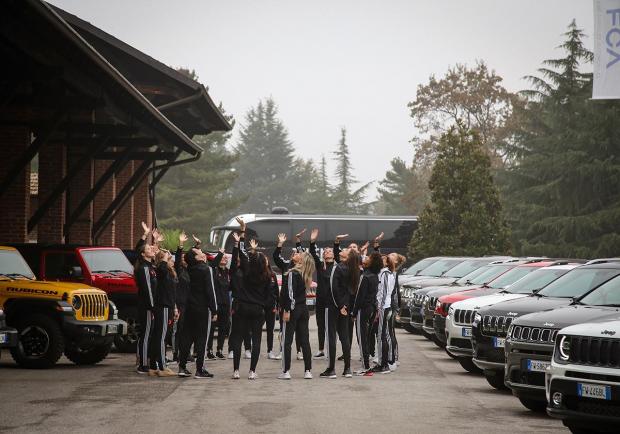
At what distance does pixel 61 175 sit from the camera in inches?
1208

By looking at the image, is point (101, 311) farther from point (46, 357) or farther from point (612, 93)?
point (612, 93)

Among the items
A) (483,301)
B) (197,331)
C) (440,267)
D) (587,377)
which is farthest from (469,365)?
(440,267)

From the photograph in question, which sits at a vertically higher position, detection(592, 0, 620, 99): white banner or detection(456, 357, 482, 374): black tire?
detection(592, 0, 620, 99): white banner

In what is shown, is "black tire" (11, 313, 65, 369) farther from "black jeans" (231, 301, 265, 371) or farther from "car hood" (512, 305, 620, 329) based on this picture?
"car hood" (512, 305, 620, 329)

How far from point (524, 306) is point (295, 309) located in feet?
11.8

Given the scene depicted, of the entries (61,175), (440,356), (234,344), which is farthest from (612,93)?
(61,175)

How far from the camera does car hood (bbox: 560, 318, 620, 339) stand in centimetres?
1043

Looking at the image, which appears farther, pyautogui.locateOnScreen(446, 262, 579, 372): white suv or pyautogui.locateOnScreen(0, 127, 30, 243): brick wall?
A: pyautogui.locateOnScreen(0, 127, 30, 243): brick wall

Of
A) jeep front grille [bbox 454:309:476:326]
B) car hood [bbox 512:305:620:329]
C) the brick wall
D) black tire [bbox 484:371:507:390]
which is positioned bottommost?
black tire [bbox 484:371:507:390]

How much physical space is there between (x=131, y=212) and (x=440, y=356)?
1841 centimetres

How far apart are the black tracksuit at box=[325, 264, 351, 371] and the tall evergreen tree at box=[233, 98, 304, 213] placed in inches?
4053

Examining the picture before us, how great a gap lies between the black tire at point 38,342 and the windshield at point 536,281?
261 inches

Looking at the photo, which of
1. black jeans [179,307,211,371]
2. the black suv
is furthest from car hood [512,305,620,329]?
black jeans [179,307,211,371]

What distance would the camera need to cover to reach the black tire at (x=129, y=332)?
68.0ft
